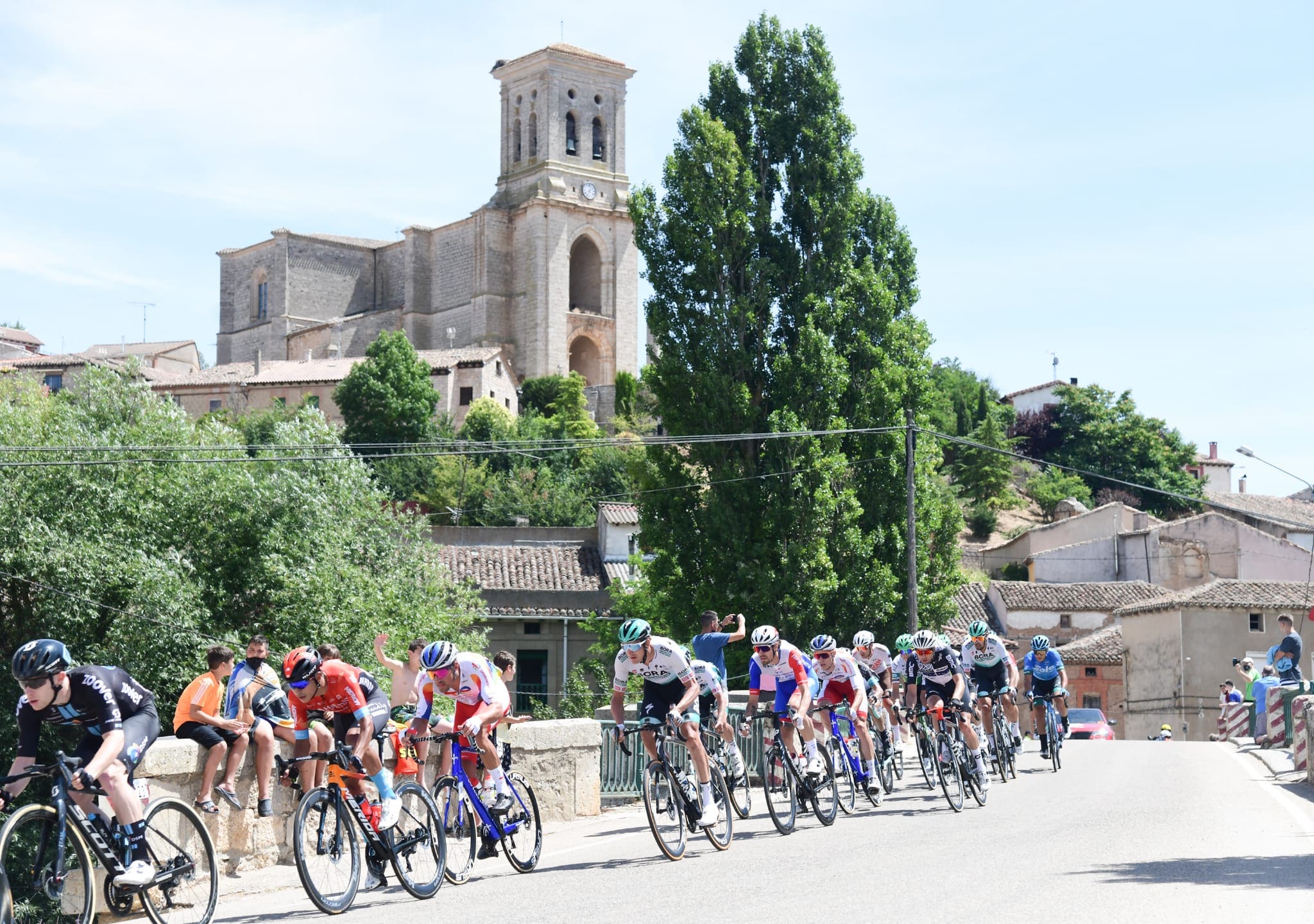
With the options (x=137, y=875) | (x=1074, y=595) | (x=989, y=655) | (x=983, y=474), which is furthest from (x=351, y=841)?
(x=983, y=474)

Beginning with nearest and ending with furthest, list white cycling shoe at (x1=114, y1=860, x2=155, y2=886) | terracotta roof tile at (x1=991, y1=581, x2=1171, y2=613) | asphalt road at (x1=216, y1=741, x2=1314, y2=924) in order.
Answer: white cycling shoe at (x1=114, y1=860, x2=155, y2=886) < asphalt road at (x1=216, y1=741, x2=1314, y2=924) < terracotta roof tile at (x1=991, y1=581, x2=1171, y2=613)

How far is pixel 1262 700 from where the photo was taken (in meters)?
27.8

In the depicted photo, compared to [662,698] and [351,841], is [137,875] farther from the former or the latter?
[662,698]

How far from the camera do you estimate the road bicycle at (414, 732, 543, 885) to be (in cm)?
1056

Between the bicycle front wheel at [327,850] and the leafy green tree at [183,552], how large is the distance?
18513 millimetres

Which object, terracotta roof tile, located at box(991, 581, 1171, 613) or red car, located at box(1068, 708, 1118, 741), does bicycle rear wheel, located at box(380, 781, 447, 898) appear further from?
terracotta roof tile, located at box(991, 581, 1171, 613)

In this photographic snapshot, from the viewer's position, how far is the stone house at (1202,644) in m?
52.9

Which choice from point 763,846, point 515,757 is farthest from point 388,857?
point 515,757

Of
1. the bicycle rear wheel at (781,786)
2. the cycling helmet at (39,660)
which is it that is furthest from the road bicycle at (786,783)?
the cycling helmet at (39,660)

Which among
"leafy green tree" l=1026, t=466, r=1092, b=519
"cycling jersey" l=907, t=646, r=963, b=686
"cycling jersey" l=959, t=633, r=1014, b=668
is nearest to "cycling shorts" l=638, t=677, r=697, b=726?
"cycling jersey" l=907, t=646, r=963, b=686

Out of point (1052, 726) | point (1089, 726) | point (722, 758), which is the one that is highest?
point (722, 758)

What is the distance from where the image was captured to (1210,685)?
52719mm

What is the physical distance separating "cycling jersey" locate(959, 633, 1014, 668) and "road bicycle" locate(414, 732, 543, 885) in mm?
8427

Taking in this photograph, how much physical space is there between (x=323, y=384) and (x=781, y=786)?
299 ft
